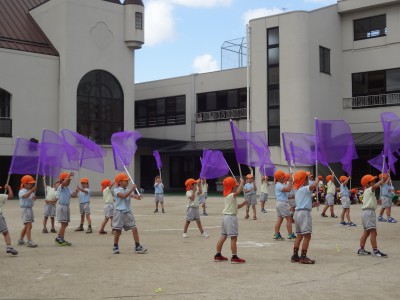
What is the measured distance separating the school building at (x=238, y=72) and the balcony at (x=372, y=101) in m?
0.07

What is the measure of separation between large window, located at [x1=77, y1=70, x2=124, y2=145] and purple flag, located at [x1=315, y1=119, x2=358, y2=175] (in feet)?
87.2

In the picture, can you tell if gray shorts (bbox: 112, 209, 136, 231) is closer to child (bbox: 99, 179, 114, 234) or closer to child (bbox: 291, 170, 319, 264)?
child (bbox: 291, 170, 319, 264)

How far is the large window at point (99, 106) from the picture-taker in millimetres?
40062

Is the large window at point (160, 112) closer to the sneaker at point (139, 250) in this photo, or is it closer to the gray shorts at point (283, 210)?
the gray shorts at point (283, 210)

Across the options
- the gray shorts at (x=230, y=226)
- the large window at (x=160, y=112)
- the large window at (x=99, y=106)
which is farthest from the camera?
the large window at (x=160, y=112)

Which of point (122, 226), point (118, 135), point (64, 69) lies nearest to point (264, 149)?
point (118, 135)

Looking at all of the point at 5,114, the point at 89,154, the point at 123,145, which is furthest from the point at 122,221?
the point at 5,114

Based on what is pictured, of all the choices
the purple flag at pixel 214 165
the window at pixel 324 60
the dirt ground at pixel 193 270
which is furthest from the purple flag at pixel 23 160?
the window at pixel 324 60

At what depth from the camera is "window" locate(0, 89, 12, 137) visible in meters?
36.7

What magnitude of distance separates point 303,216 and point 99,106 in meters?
32.5

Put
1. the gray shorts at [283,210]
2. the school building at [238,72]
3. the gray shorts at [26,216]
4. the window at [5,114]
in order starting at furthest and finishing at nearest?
the window at [5,114] → the school building at [238,72] → the gray shorts at [283,210] → the gray shorts at [26,216]

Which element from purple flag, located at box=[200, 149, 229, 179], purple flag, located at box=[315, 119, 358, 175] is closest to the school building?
purple flag, located at box=[315, 119, 358, 175]

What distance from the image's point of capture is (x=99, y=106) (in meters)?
41.1

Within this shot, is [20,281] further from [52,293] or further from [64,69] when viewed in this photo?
[64,69]
